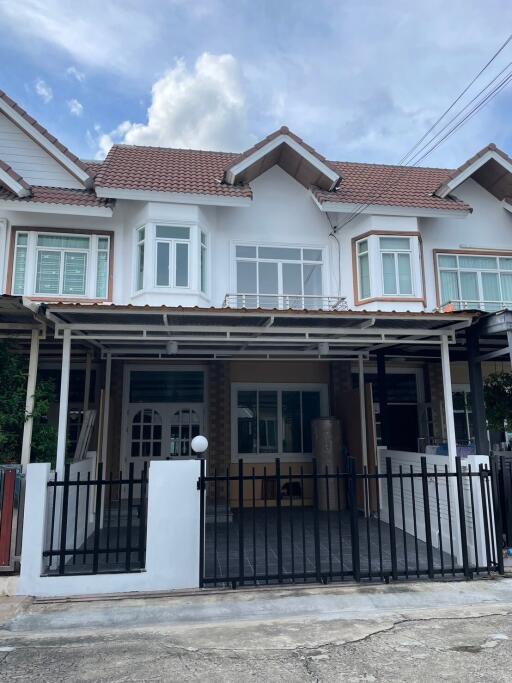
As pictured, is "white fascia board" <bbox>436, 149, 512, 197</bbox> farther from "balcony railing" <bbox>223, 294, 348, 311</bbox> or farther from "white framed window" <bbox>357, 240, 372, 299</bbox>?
"balcony railing" <bbox>223, 294, 348, 311</bbox>

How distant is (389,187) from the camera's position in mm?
11984

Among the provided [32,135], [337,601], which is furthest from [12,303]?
[32,135]

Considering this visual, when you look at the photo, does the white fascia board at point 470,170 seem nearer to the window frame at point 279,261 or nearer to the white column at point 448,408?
the window frame at point 279,261

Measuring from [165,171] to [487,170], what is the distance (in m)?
7.84

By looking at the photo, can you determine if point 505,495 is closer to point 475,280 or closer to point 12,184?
point 475,280

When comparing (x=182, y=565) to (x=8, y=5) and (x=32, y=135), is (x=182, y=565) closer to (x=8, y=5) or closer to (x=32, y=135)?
(x=32, y=135)

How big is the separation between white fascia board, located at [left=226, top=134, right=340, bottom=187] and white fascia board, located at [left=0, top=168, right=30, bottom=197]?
14.1 ft

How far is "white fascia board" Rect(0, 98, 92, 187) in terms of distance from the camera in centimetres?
1048

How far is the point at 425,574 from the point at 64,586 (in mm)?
4508

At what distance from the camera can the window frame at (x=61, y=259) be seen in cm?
1002

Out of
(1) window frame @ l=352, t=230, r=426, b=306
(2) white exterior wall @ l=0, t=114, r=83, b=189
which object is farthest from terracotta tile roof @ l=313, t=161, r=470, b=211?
(2) white exterior wall @ l=0, t=114, r=83, b=189

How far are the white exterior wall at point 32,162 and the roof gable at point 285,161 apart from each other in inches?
141

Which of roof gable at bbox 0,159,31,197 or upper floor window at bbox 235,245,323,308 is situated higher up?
roof gable at bbox 0,159,31,197

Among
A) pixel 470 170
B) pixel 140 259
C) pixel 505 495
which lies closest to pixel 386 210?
pixel 470 170
